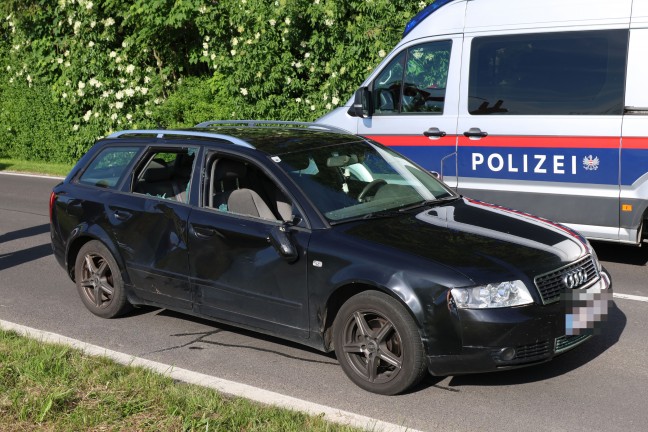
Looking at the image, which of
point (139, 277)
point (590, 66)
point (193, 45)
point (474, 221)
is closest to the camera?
point (474, 221)

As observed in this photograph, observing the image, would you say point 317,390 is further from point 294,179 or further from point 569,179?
point 569,179

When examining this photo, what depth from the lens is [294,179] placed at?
5.80 metres

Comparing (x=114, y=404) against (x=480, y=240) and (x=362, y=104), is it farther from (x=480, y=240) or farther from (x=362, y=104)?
(x=362, y=104)

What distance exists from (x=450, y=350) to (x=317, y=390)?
2.99 ft

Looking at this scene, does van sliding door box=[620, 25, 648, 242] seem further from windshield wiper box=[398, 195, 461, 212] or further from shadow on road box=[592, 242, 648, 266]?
windshield wiper box=[398, 195, 461, 212]

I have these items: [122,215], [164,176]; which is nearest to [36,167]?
[164,176]

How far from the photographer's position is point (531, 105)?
27.8 feet

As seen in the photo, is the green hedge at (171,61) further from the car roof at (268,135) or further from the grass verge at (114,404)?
the grass verge at (114,404)

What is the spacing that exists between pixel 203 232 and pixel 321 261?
43.4 inches

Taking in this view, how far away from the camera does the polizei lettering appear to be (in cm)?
819

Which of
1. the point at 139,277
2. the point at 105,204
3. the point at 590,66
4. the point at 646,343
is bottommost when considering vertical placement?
the point at 646,343

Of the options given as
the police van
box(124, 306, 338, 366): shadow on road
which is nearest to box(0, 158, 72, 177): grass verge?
the police van

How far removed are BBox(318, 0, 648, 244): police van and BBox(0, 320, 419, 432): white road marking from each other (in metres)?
4.16

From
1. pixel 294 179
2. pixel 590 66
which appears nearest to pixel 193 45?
pixel 590 66
